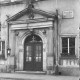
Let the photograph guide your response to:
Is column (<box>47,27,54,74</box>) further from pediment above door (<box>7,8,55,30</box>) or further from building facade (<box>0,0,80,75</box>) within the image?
pediment above door (<box>7,8,55,30</box>)

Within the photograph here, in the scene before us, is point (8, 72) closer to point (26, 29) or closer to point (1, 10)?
point (26, 29)

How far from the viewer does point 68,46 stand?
667 inches

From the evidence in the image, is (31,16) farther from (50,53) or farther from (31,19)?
(50,53)

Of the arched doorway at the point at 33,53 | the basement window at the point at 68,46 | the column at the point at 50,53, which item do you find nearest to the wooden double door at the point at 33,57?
the arched doorway at the point at 33,53

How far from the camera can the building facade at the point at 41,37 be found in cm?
1695

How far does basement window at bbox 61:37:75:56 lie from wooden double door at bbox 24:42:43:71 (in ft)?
6.52

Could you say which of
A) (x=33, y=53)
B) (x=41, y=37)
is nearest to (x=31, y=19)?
(x=41, y=37)

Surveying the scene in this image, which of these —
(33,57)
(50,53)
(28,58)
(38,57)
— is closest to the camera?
(50,53)

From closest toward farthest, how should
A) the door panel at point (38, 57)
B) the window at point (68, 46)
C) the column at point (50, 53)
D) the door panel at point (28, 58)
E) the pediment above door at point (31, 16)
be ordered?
the window at point (68, 46) → the column at point (50, 53) → the pediment above door at point (31, 16) → the door panel at point (38, 57) → the door panel at point (28, 58)

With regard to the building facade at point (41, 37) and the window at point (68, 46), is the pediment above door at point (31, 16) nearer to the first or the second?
the building facade at point (41, 37)

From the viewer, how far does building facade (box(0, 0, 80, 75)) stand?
1695 centimetres

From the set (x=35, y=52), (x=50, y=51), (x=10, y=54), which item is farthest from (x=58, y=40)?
(x=10, y=54)

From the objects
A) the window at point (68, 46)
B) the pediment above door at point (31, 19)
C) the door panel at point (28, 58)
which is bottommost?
the door panel at point (28, 58)

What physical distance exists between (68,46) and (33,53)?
3053 mm
